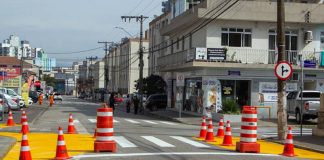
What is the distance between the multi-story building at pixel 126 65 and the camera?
101 meters

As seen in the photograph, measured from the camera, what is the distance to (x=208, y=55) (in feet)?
120

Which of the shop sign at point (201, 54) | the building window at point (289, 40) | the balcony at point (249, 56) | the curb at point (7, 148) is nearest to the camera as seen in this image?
the curb at point (7, 148)

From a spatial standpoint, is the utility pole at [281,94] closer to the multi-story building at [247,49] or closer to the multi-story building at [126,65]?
the multi-story building at [247,49]

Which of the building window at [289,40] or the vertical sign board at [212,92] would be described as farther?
the building window at [289,40]

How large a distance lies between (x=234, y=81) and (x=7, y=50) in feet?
371

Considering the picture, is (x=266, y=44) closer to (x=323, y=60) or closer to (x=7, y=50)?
(x=323, y=60)

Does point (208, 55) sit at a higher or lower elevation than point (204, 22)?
lower

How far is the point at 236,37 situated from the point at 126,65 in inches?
2664

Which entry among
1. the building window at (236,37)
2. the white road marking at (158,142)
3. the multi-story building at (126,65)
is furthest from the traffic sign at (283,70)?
the multi-story building at (126,65)

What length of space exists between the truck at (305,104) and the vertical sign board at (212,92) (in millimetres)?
5383

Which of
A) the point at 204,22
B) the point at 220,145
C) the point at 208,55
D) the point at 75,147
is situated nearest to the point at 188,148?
the point at 220,145

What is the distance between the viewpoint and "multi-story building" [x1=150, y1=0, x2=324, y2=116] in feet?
122

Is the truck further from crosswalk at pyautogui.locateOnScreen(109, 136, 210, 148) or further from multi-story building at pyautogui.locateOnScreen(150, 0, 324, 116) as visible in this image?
crosswalk at pyautogui.locateOnScreen(109, 136, 210, 148)

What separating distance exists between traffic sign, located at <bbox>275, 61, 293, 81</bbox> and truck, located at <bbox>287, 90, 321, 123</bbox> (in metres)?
11.9
